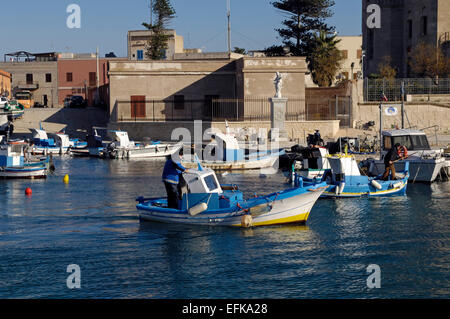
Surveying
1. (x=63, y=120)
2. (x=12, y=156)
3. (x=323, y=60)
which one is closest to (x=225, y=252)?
(x=12, y=156)

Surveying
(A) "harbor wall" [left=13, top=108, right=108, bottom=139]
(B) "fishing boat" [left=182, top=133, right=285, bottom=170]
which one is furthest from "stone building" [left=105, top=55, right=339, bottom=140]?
(B) "fishing boat" [left=182, top=133, right=285, bottom=170]

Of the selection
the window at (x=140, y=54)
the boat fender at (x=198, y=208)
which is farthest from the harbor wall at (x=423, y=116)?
the window at (x=140, y=54)

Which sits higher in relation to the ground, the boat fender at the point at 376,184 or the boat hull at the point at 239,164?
the boat hull at the point at 239,164

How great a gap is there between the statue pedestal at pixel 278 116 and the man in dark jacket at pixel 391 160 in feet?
55.9

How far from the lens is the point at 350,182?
29.2 meters

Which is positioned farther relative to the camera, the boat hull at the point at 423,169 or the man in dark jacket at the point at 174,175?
the boat hull at the point at 423,169

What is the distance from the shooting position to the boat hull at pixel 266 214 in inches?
900

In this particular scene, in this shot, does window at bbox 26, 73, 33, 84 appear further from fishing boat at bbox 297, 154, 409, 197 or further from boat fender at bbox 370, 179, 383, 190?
boat fender at bbox 370, 179, 383, 190

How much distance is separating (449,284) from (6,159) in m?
27.1

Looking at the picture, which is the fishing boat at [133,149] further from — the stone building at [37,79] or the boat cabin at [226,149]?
the stone building at [37,79]

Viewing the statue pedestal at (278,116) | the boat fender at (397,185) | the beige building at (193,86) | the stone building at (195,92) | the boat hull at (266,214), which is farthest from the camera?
the beige building at (193,86)

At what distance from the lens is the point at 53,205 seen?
28.6 metres

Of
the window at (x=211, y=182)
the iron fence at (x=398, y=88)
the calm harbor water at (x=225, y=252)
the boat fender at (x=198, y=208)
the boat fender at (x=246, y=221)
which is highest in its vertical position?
the iron fence at (x=398, y=88)
